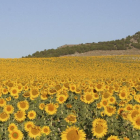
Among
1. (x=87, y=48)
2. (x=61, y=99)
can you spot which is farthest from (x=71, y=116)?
(x=87, y=48)

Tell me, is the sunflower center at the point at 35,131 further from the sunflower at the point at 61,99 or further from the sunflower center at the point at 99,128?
the sunflower at the point at 61,99

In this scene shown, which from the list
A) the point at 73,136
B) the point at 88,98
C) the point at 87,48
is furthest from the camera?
the point at 87,48

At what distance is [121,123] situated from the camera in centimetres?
513

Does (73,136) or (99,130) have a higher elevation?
(73,136)

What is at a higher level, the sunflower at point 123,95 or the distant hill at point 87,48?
the distant hill at point 87,48

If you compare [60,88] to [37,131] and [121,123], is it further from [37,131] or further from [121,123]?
[37,131]

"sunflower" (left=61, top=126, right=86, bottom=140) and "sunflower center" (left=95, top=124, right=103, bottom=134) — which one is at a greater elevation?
"sunflower" (left=61, top=126, right=86, bottom=140)

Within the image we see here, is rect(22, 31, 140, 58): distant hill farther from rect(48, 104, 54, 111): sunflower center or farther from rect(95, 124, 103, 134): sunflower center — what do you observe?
rect(95, 124, 103, 134): sunflower center

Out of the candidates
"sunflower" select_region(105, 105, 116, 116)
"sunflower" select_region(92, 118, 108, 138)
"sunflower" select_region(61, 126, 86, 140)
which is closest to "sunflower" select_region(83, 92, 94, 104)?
"sunflower" select_region(105, 105, 116, 116)

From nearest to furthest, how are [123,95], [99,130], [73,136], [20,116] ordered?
1. [73,136]
2. [99,130]
3. [20,116]
4. [123,95]

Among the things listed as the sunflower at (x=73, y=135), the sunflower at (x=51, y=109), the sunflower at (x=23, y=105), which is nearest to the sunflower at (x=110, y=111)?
the sunflower at (x=51, y=109)

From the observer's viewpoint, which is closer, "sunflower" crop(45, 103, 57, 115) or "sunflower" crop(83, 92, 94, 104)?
"sunflower" crop(45, 103, 57, 115)

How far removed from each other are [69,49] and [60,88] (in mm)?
47001

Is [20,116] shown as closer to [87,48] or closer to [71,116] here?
[71,116]
